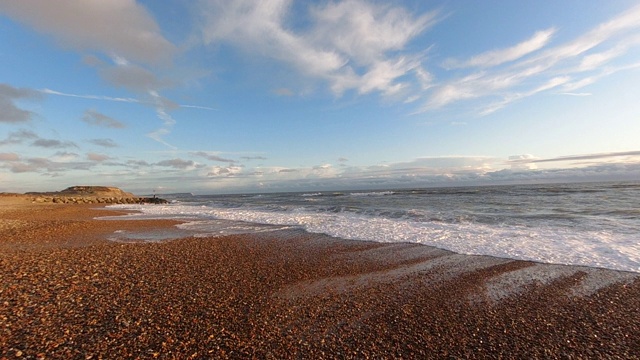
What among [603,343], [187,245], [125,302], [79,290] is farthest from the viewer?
[187,245]

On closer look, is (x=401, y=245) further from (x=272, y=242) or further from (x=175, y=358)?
(x=175, y=358)

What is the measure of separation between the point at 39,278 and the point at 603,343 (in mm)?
12499

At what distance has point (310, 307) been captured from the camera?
639 cm

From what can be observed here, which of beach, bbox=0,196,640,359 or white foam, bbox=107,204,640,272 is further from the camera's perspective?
white foam, bbox=107,204,640,272

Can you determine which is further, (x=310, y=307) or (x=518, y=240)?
(x=518, y=240)

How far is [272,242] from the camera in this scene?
46.2 feet

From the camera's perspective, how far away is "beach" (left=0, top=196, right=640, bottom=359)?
4734 mm

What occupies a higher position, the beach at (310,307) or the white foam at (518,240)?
the beach at (310,307)

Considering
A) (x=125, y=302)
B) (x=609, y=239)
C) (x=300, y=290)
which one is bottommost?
(x=609, y=239)

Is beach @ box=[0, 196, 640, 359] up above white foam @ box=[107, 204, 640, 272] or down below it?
above

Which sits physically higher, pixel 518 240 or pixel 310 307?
pixel 310 307

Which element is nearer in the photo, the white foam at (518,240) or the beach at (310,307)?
the beach at (310,307)

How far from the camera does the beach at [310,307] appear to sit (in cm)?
473

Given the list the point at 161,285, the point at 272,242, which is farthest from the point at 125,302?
the point at 272,242
